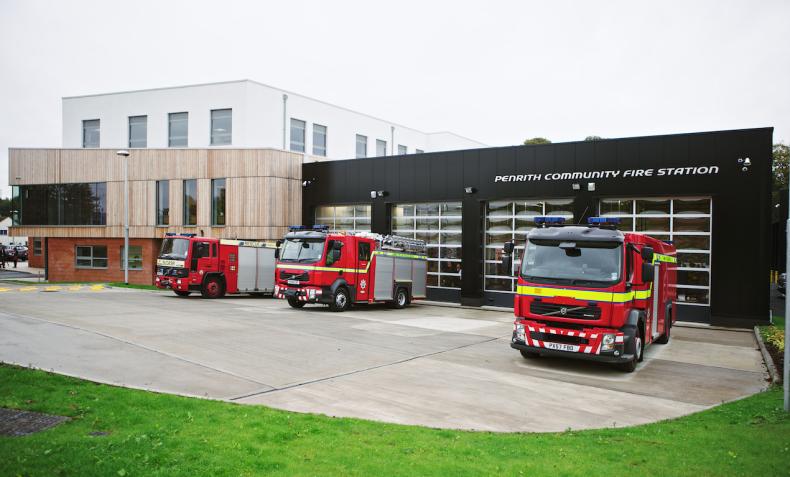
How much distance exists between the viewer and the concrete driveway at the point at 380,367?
841 centimetres

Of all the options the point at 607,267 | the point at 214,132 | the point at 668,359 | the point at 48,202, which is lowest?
the point at 668,359

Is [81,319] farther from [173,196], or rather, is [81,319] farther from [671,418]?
[173,196]

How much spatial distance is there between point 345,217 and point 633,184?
14096 mm

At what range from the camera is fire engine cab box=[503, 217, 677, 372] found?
1090 centimetres

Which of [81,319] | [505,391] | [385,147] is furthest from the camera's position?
[385,147]

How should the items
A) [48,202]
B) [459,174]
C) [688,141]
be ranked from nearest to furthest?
[688,141]
[459,174]
[48,202]

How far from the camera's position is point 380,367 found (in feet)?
36.7

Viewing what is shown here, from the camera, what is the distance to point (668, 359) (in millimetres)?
13078

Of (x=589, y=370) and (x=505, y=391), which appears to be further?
(x=589, y=370)

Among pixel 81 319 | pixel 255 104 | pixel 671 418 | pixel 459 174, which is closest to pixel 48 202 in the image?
pixel 255 104

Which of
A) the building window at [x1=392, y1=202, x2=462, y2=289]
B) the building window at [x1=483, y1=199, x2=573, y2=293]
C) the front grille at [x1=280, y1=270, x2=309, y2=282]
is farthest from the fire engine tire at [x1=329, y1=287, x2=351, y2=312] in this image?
the building window at [x1=483, y1=199, x2=573, y2=293]

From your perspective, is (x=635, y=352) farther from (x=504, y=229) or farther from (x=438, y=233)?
(x=438, y=233)

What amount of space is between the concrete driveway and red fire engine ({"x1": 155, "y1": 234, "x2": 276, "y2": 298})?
6635 mm

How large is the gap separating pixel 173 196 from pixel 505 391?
90.4ft
